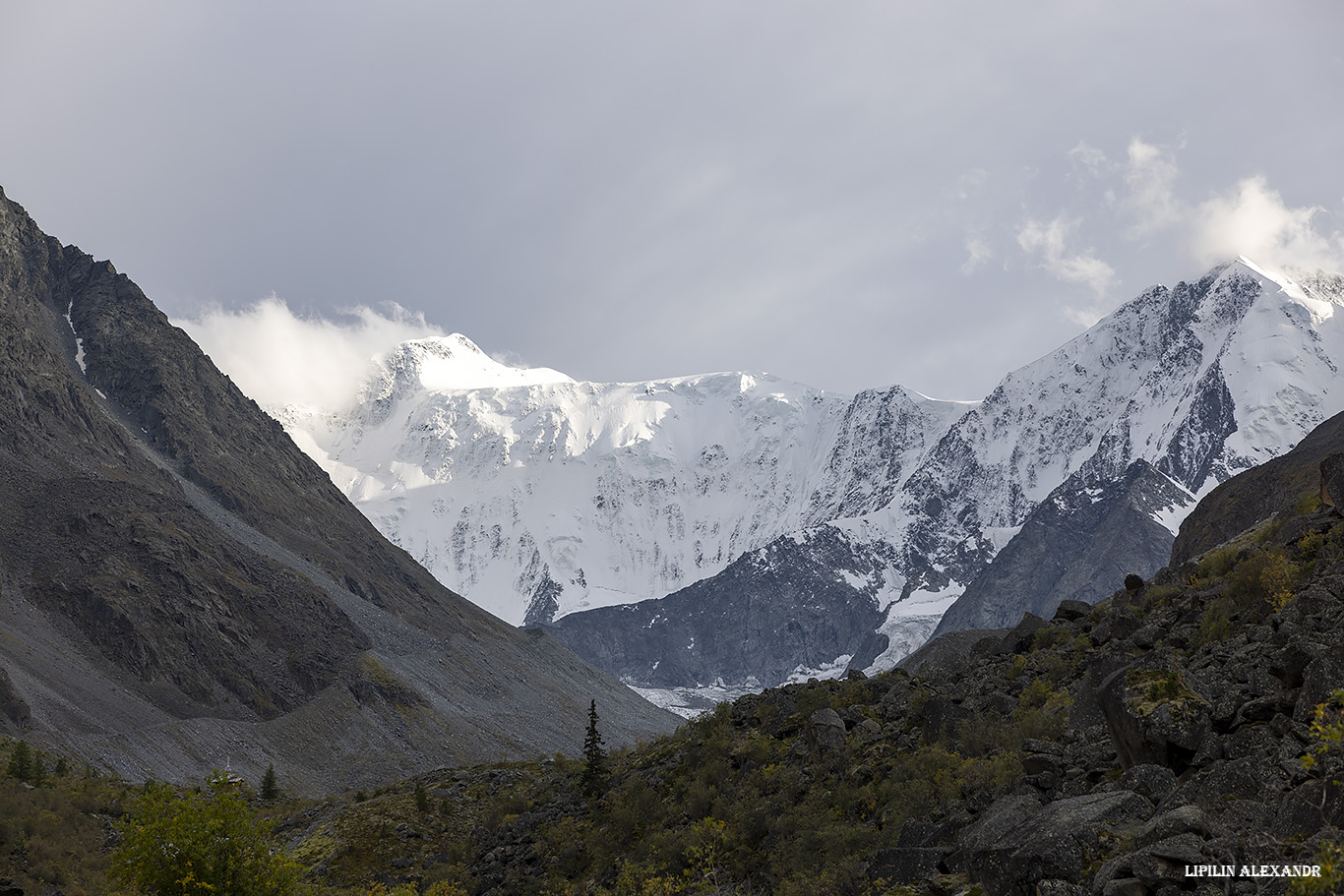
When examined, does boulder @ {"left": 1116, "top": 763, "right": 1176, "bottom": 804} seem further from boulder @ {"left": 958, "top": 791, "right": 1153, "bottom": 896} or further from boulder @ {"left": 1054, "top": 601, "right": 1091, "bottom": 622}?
boulder @ {"left": 1054, "top": 601, "right": 1091, "bottom": 622}

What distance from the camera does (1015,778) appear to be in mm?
16328

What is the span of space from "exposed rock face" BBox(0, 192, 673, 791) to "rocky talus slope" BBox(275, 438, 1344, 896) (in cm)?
6121

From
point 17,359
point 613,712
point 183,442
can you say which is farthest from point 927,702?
point 183,442

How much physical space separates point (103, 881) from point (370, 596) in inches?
4902

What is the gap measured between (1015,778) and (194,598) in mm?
112162

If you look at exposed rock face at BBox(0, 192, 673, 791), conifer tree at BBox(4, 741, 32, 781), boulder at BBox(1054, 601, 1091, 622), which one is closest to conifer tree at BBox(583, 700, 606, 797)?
boulder at BBox(1054, 601, 1091, 622)

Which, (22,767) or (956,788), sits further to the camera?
(22,767)

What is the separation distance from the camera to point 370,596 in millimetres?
Result: 144625

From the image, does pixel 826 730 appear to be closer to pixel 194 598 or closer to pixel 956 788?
pixel 956 788

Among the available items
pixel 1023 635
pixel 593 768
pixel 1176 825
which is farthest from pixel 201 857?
pixel 1023 635

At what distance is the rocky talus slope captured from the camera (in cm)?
1109

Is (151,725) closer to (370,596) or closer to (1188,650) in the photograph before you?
(370,596)

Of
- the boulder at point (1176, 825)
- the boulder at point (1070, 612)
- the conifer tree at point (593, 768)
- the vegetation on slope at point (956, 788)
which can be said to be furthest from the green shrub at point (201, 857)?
the boulder at point (1070, 612)

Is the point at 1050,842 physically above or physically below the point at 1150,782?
below
